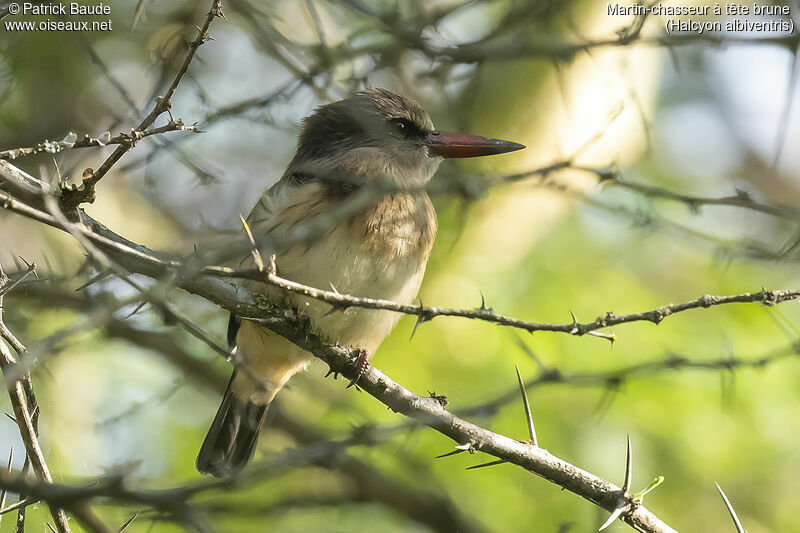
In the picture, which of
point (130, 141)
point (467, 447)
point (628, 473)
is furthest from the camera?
point (467, 447)

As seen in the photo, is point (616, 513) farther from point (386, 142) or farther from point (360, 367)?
point (386, 142)

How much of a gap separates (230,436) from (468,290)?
1.44m

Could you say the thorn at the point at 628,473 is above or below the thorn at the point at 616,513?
above

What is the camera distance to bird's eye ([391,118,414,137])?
12.0 feet

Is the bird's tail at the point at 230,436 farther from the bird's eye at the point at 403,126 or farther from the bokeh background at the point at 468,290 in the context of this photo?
the bird's eye at the point at 403,126

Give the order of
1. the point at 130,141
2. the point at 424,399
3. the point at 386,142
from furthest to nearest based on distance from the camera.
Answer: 1. the point at 386,142
2. the point at 424,399
3. the point at 130,141

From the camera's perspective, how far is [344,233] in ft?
9.67

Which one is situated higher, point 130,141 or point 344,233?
point 344,233

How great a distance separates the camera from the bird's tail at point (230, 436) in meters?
3.70

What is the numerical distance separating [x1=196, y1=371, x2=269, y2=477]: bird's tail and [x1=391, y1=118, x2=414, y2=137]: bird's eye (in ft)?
4.40

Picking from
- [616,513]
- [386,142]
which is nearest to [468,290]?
[386,142]

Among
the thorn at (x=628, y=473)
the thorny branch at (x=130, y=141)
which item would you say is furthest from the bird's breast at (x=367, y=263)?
the thorn at (x=628, y=473)

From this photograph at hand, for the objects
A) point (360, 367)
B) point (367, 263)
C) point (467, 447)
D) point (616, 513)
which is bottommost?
point (616, 513)

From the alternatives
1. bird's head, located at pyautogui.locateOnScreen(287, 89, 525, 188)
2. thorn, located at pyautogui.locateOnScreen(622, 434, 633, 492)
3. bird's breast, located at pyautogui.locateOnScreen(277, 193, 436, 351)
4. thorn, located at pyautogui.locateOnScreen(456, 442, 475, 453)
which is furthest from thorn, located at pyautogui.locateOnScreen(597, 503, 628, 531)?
bird's head, located at pyautogui.locateOnScreen(287, 89, 525, 188)
